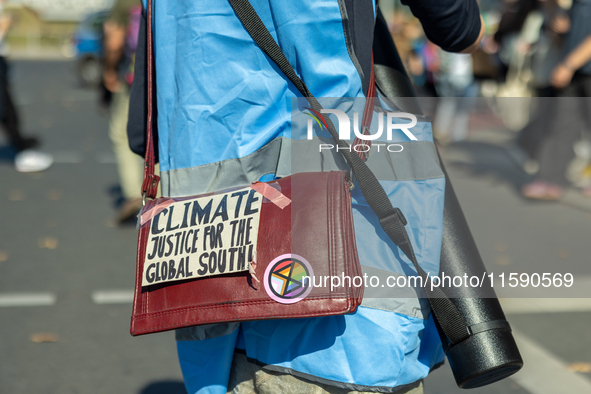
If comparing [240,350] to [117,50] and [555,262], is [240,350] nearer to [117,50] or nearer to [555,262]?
[555,262]

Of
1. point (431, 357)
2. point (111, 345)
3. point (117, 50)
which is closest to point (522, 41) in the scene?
point (117, 50)

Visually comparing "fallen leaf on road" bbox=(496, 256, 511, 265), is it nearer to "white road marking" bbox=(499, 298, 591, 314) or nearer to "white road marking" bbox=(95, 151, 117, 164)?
"white road marking" bbox=(499, 298, 591, 314)

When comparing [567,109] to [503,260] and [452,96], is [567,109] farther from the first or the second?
[452,96]

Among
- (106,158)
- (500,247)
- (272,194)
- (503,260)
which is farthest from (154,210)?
(106,158)

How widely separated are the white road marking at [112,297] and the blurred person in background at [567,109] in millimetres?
4423

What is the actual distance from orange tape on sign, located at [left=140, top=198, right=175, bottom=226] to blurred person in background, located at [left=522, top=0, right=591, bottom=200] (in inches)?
209

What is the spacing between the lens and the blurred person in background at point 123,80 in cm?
547

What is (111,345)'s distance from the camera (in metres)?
3.40

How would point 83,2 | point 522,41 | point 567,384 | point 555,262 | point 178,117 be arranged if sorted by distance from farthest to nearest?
point 83,2
point 522,41
point 555,262
point 567,384
point 178,117

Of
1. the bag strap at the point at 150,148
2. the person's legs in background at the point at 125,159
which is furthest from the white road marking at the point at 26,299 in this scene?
the bag strap at the point at 150,148

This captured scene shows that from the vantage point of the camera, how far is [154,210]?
1.50m

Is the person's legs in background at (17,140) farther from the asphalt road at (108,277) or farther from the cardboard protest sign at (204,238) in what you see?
the cardboard protest sign at (204,238)

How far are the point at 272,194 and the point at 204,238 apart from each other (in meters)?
0.19

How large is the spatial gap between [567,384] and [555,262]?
190cm
